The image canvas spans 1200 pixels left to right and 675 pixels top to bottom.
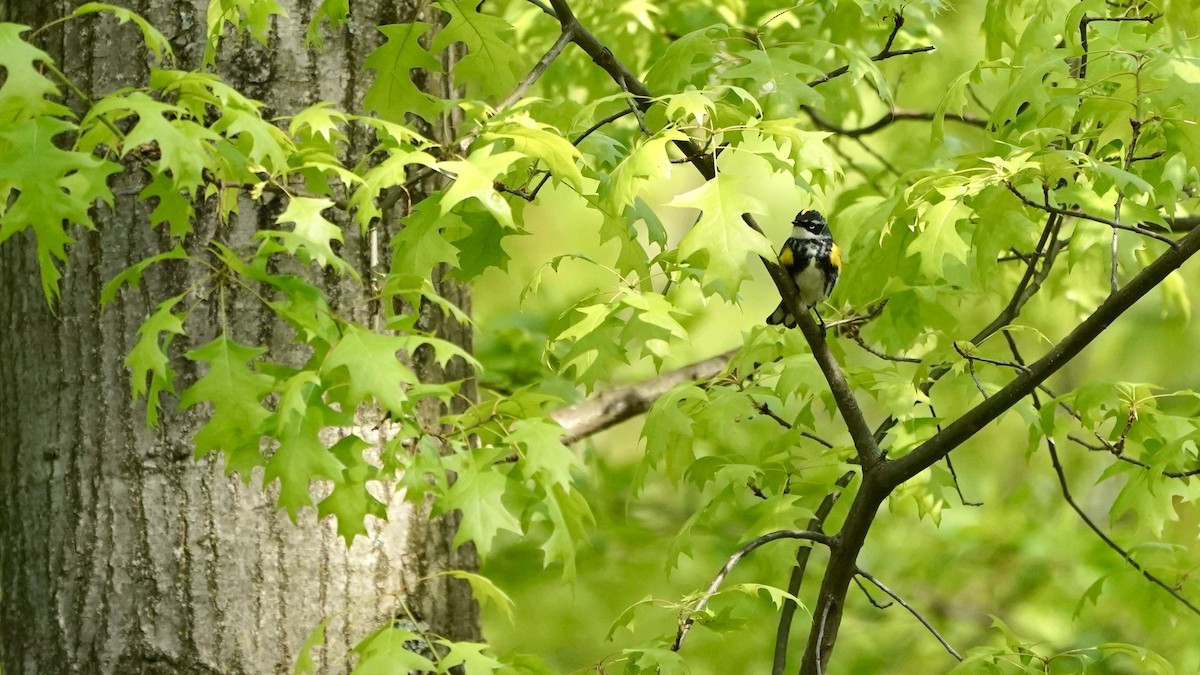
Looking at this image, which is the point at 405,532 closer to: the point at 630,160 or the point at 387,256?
the point at 387,256

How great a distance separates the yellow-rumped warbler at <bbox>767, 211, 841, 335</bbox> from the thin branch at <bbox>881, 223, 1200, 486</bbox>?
2.13ft

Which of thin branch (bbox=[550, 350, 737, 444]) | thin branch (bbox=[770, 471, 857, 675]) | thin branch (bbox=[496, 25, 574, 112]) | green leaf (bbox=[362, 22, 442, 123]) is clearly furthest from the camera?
thin branch (bbox=[550, 350, 737, 444])

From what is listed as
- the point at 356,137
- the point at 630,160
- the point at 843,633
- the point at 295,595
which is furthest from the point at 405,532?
the point at 843,633

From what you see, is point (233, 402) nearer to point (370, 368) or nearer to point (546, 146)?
point (370, 368)

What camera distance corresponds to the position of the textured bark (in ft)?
7.57

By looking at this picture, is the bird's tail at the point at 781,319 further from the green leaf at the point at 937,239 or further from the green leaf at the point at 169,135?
the green leaf at the point at 169,135

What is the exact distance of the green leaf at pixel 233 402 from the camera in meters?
1.82

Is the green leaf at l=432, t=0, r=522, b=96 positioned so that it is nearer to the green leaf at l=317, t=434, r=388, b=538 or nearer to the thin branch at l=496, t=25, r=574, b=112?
the thin branch at l=496, t=25, r=574, b=112

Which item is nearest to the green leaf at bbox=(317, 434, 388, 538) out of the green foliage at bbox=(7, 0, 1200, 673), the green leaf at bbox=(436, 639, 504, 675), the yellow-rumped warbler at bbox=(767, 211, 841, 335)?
the green foliage at bbox=(7, 0, 1200, 673)

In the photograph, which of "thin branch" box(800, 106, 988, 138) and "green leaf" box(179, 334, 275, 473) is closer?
"green leaf" box(179, 334, 275, 473)

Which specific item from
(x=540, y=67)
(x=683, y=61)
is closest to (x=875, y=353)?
(x=683, y=61)

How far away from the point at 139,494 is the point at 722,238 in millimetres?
1389

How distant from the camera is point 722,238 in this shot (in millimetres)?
1768

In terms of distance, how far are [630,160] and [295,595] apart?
1236mm
